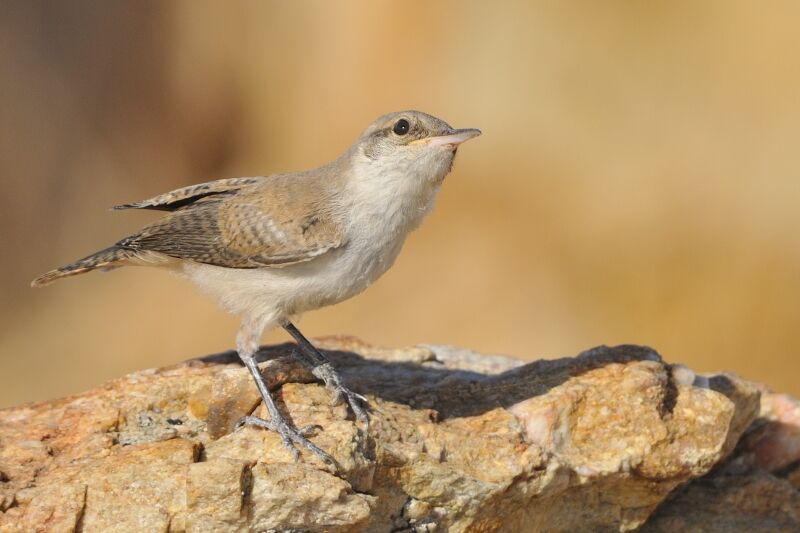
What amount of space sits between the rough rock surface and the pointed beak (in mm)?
1622

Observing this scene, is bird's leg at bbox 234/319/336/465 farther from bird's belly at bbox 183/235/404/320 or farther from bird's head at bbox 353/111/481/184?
bird's head at bbox 353/111/481/184

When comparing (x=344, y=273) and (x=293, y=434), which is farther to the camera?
(x=344, y=273)

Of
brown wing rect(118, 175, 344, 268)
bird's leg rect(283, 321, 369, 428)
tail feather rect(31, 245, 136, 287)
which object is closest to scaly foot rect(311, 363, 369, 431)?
bird's leg rect(283, 321, 369, 428)

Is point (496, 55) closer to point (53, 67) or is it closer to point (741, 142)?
point (741, 142)

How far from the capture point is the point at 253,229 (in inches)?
237

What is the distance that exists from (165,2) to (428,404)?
41.7ft

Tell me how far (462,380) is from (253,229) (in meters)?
1.79

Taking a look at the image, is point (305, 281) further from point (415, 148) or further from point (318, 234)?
point (415, 148)

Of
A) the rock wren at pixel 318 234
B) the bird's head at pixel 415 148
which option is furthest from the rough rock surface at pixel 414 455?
the bird's head at pixel 415 148

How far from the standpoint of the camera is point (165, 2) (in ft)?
55.5

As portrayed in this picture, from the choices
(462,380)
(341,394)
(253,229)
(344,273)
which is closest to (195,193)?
(253,229)

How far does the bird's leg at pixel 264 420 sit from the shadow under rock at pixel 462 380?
0.45 meters

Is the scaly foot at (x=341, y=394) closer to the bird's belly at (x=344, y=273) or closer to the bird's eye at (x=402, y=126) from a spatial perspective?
the bird's belly at (x=344, y=273)

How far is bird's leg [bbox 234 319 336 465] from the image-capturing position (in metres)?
5.19
